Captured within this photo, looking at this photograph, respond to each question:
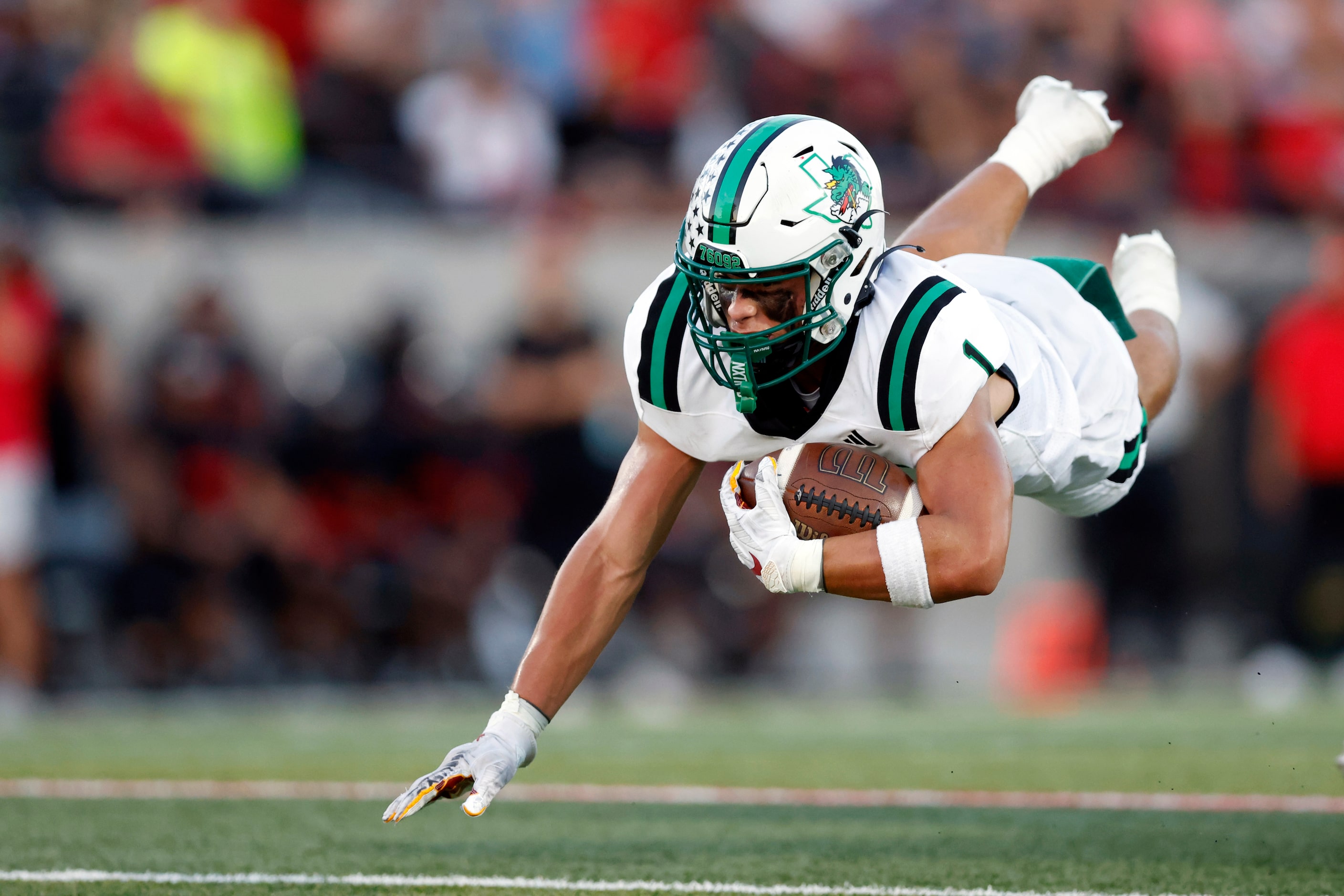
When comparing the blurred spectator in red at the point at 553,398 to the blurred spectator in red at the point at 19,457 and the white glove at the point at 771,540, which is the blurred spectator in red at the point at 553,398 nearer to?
the blurred spectator in red at the point at 19,457

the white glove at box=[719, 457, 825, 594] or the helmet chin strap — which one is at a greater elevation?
the helmet chin strap

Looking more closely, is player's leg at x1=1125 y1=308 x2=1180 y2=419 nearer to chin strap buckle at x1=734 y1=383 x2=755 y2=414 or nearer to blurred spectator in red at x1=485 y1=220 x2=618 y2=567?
chin strap buckle at x1=734 y1=383 x2=755 y2=414

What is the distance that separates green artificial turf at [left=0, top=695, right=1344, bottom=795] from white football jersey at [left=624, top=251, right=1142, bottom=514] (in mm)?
1398

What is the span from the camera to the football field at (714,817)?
12.3 ft

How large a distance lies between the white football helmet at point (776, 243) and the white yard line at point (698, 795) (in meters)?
1.73

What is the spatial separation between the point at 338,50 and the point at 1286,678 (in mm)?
6188

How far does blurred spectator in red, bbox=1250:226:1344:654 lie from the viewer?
932 centimetres

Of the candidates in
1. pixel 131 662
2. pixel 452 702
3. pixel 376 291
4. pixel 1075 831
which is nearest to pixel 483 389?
pixel 376 291

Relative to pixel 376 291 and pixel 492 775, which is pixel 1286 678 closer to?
pixel 376 291

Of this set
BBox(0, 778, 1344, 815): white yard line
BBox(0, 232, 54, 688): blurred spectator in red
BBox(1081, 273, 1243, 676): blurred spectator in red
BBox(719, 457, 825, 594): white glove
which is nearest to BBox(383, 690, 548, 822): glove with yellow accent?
BBox(719, 457, 825, 594): white glove

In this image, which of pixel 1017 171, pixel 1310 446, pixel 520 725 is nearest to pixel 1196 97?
pixel 1310 446

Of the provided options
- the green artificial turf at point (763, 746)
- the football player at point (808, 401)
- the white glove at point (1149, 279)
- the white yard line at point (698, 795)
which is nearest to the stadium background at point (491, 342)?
the green artificial turf at point (763, 746)

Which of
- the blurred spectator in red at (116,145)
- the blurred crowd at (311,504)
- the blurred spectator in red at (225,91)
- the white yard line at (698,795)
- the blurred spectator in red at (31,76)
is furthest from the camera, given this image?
the blurred spectator in red at (225,91)

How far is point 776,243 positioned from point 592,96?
22.2 ft
